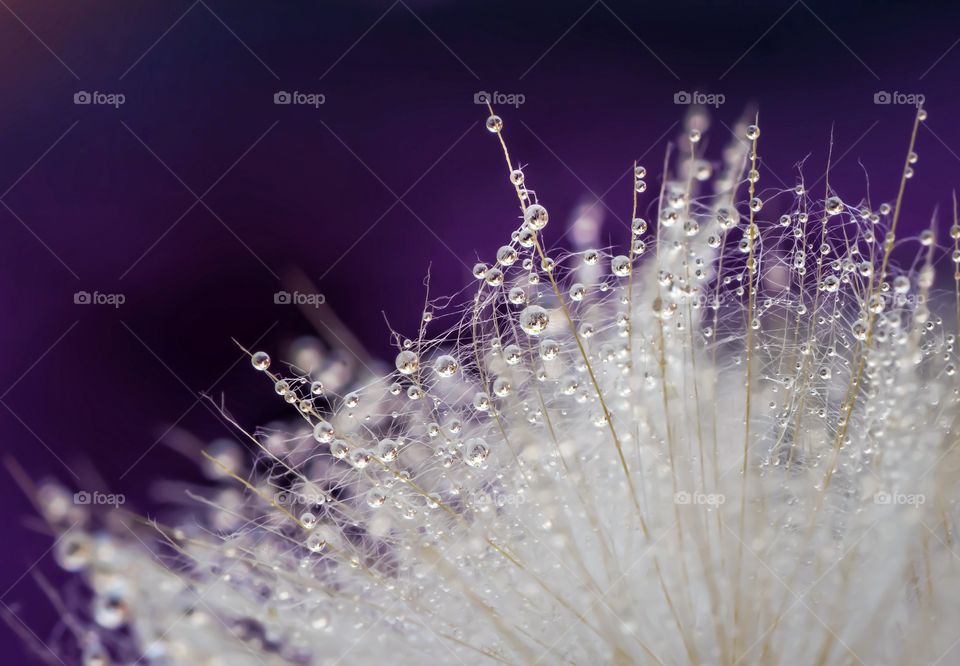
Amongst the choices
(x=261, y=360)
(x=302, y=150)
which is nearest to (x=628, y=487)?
(x=261, y=360)

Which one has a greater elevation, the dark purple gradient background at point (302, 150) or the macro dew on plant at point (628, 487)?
the dark purple gradient background at point (302, 150)

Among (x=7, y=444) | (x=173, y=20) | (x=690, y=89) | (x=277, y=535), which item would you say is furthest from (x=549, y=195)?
(x=7, y=444)

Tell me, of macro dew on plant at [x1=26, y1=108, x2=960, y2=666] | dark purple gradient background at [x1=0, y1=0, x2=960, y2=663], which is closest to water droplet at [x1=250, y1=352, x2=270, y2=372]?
macro dew on plant at [x1=26, y1=108, x2=960, y2=666]

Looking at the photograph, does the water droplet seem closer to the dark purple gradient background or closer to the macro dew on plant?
the macro dew on plant

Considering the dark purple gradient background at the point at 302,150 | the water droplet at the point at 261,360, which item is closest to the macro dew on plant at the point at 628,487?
the water droplet at the point at 261,360

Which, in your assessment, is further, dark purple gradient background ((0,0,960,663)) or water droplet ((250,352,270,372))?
dark purple gradient background ((0,0,960,663))

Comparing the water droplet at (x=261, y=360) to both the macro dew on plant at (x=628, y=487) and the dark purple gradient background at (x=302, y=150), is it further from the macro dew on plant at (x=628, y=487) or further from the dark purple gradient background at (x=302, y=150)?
the dark purple gradient background at (x=302, y=150)

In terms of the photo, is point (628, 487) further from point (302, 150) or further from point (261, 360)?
point (302, 150)
